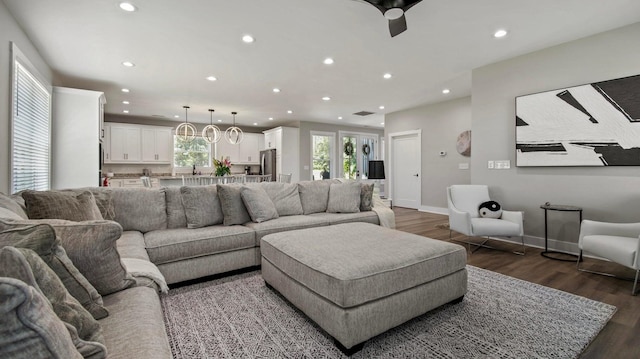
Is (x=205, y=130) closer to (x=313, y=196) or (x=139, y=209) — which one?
(x=313, y=196)

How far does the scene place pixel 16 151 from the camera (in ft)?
9.65

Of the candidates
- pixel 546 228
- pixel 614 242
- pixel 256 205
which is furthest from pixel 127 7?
pixel 546 228

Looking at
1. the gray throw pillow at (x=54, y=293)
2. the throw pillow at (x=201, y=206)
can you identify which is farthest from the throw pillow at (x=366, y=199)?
the gray throw pillow at (x=54, y=293)

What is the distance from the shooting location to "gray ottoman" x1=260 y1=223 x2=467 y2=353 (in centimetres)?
160

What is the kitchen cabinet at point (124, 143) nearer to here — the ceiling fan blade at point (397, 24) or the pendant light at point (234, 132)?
the pendant light at point (234, 132)

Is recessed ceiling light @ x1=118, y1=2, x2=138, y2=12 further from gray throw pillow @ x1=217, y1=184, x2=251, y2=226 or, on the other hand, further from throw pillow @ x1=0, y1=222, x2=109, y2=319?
throw pillow @ x1=0, y1=222, x2=109, y2=319

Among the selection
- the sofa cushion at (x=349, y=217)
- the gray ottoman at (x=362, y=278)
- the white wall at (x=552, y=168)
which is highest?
the white wall at (x=552, y=168)

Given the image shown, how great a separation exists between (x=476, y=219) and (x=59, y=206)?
417 cm

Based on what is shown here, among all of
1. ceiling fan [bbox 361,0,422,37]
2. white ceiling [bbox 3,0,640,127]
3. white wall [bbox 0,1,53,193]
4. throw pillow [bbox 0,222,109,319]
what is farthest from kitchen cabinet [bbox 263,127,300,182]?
throw pillow [bbox 0,222,109,319]

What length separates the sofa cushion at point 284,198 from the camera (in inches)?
139

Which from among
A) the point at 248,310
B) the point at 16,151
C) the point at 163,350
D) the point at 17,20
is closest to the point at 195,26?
the point at 17,20

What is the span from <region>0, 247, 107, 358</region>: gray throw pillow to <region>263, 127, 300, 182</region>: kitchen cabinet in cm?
754

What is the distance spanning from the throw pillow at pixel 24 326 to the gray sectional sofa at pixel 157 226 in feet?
0.05

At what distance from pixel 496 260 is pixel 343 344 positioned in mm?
2577
